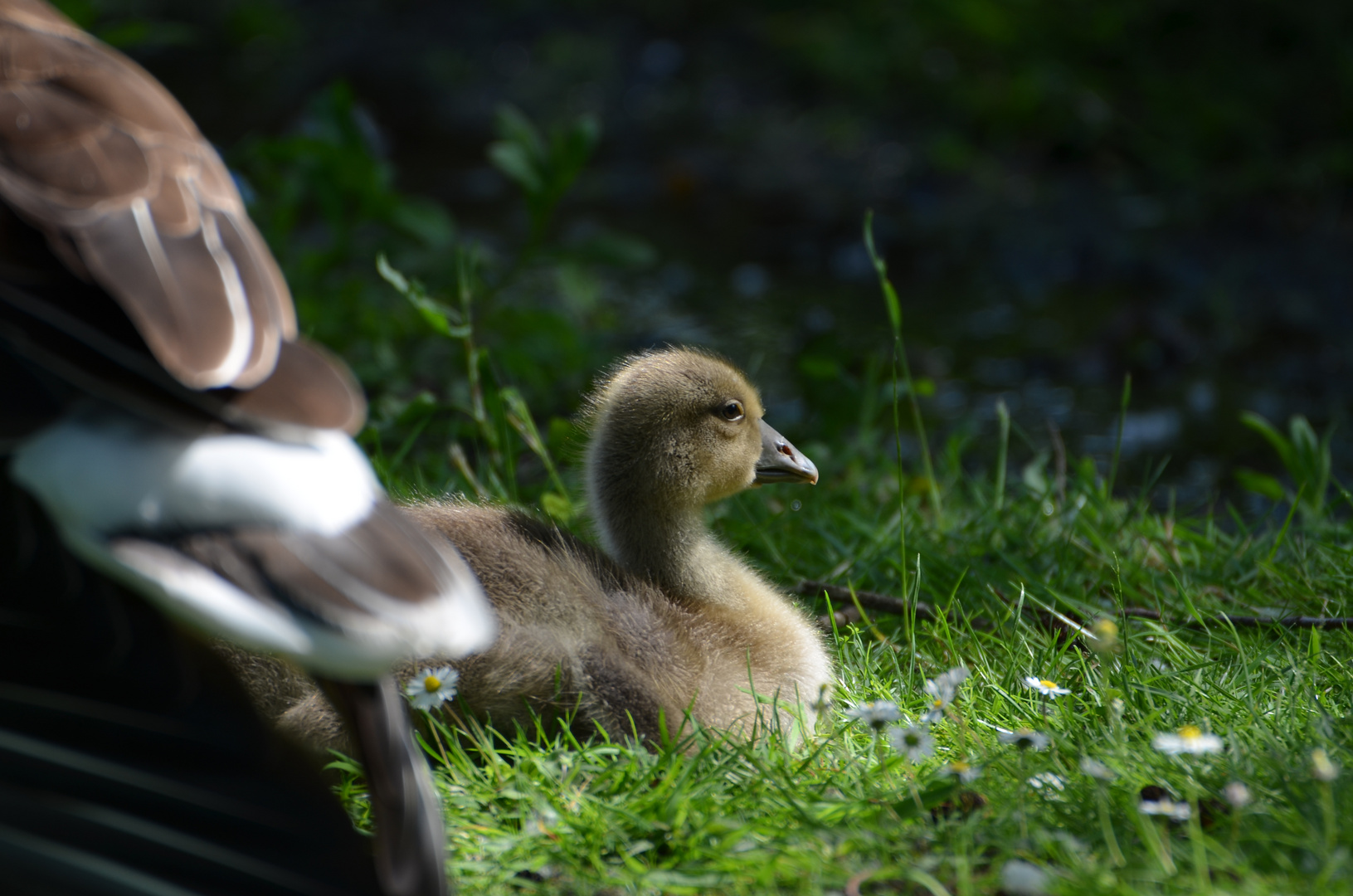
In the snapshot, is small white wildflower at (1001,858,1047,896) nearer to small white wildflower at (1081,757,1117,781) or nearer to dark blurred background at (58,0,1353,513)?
small white wildflower at (1081,757,1117,781)

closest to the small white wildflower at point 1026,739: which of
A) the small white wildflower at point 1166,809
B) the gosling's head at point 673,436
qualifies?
the small white wildflower at point 1166,809

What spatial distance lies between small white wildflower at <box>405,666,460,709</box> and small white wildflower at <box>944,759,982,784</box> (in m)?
0.91

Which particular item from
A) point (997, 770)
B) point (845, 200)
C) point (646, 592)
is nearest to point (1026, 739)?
point (997, 770)

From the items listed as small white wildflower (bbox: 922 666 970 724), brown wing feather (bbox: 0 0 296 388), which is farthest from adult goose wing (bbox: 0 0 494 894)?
small white wildflower (bbox: 922 666 970 724)

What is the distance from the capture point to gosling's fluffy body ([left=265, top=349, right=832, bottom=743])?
247 cm

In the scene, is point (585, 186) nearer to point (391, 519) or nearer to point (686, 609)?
point (686, 609)

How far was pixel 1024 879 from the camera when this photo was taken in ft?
6.30

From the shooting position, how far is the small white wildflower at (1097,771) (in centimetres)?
218

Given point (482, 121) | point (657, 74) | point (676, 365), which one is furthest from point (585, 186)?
point (676, 365)

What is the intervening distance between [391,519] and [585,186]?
22.9ft

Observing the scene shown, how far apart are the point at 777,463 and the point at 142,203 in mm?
1631

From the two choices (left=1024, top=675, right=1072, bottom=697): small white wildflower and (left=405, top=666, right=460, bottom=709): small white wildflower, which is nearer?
(left=405, top=666, right=460, bottom=709): small white wildflower

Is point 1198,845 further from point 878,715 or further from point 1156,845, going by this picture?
point 878,715

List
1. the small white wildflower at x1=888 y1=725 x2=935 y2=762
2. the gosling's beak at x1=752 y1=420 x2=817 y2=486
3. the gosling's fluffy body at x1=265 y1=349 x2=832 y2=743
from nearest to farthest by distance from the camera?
the small white wildflower at x1=888 y1=725 x2=935 y2=762 → the gosling's fluffy body at x1=265 y1=349 x2=832 y2=743 → the gosling's beak at x1=752 y1=420 x2=817 y2=486
